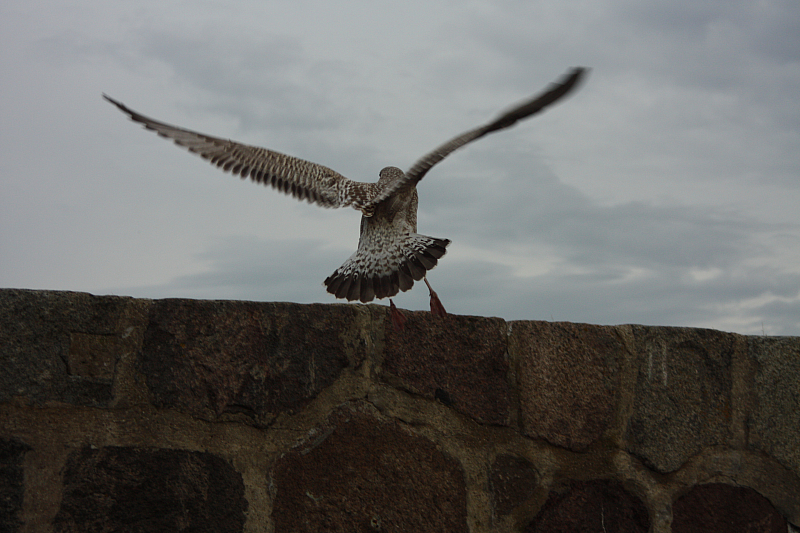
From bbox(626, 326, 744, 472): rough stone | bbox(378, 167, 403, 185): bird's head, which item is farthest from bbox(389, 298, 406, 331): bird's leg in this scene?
bbox(378, 167, 403, 185): bird's head

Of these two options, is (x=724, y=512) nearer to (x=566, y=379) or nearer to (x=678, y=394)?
(x=678, y=394)

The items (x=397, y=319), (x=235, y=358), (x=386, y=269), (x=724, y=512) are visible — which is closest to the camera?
(x=235, y=358)

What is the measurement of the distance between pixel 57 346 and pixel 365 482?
44.1 inches

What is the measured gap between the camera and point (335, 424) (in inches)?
87.3

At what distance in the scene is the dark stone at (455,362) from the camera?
2301 mm

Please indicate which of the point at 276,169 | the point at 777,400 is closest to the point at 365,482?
the point at 777,400

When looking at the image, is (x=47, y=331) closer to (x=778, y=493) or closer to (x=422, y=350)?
(x=422, y=350)

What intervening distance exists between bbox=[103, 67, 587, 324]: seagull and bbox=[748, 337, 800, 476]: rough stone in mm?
1355

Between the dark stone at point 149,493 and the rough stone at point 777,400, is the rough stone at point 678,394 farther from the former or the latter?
the dark stone at point 149,493

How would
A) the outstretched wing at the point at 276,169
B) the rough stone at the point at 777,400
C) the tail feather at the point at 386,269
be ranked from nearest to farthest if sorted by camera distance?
the rough stone at the point at 777,400 < the tail feather at the point at 386,269 < the outstretched wing at the point at 276,169

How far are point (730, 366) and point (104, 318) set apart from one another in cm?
242

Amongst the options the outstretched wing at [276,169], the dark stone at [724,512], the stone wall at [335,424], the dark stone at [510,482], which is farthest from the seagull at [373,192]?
the dark stone at [724,512]

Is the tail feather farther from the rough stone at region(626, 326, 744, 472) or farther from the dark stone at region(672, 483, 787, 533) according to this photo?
the dark stone at region(672, 483, 787, 533)

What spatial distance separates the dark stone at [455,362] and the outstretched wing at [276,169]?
1428 millimetres
